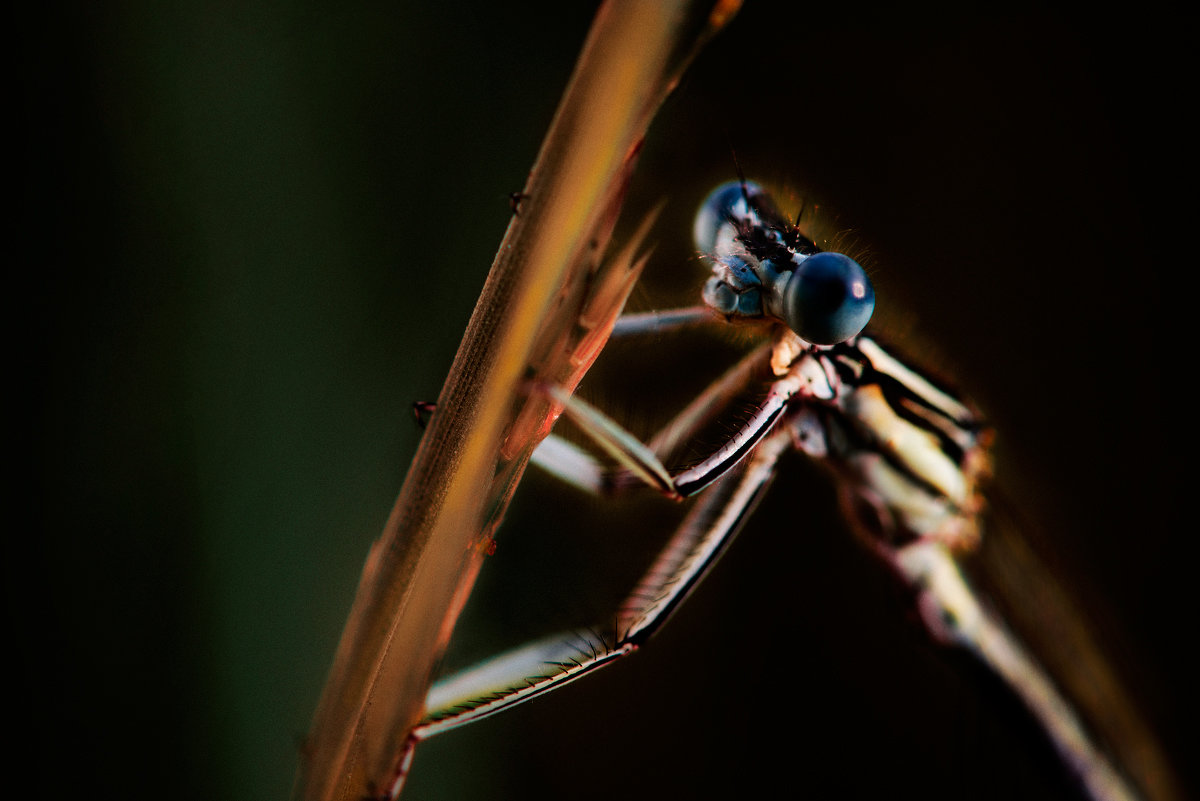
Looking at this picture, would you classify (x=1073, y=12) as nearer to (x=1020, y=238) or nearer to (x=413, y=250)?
(x=1020, y=238)

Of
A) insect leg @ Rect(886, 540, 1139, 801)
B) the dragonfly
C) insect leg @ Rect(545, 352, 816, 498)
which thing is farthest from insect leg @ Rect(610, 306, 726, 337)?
insect leg @ Rect(886, 540, 1139, 801)

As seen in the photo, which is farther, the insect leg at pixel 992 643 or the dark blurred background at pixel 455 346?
the insect leg at pixel 992 643

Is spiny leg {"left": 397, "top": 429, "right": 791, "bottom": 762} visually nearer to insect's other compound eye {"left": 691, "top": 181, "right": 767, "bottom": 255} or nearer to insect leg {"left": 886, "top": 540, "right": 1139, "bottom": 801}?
insect's other compound eye {"left": 691, "top": 181, "right": 767, "bottom": 255}

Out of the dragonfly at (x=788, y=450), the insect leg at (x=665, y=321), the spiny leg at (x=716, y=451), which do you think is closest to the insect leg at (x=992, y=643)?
the dragonfly at (x=788, y=450)

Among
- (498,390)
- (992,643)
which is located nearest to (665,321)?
(498,390)

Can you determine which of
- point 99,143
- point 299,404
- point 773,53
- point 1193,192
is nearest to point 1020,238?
point 1193,192

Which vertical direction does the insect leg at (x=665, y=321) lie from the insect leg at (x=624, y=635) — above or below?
above

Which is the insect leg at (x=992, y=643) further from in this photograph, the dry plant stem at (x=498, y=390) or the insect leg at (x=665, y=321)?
the dry plant stem at (x=498, y=390)

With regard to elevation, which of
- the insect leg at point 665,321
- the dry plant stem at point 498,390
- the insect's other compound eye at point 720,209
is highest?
the insect's other compound eye at point 720,209
